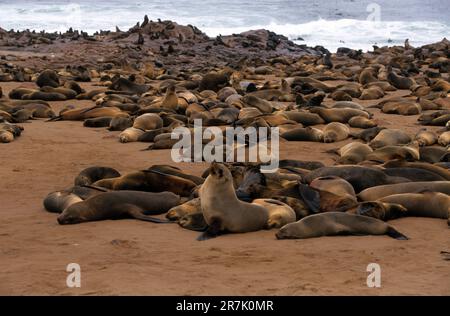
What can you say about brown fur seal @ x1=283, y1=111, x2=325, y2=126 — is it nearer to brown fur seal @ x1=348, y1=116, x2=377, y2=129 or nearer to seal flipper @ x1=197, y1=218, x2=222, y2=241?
brown fur seal @ x1=348, y1=116, x2=377, y2=129

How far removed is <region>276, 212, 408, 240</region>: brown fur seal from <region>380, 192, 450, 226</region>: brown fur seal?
645 mm

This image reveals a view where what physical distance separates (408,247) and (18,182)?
3.97 metres

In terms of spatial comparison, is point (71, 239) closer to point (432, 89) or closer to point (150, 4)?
point (432, 89)

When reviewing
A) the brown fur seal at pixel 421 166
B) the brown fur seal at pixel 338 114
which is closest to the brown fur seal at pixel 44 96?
the brown fur seal at pixel 338 114

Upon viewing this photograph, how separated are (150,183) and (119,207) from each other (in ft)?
2.05

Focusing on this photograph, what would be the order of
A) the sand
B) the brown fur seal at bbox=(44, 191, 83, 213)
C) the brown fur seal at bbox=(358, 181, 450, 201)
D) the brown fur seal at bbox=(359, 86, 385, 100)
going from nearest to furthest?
the sand
the brown fur seal at bbox=(44, 191, 83, 213)
the brown fur seal at bbox=(358, 181, 450, 201)
the brown fur seal at bbox=(359, 86, 385, 100)

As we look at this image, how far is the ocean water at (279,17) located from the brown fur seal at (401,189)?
2795 centimetres

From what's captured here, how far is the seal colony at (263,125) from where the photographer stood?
5.21m

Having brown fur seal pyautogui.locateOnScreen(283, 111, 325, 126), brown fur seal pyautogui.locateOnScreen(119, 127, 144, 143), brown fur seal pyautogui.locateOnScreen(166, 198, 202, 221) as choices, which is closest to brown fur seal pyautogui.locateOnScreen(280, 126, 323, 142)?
brown fur seal pyautogui.locateOnScreen(283, 111, 325, 126)

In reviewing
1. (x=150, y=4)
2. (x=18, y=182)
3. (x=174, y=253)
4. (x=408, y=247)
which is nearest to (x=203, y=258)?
(x=174, y=253)

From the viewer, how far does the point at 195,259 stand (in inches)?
169

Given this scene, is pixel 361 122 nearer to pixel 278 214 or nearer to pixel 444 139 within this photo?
pixel 444 139

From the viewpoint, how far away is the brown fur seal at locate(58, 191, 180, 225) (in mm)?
5352

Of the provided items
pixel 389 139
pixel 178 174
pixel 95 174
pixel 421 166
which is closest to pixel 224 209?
pixel 178 174
